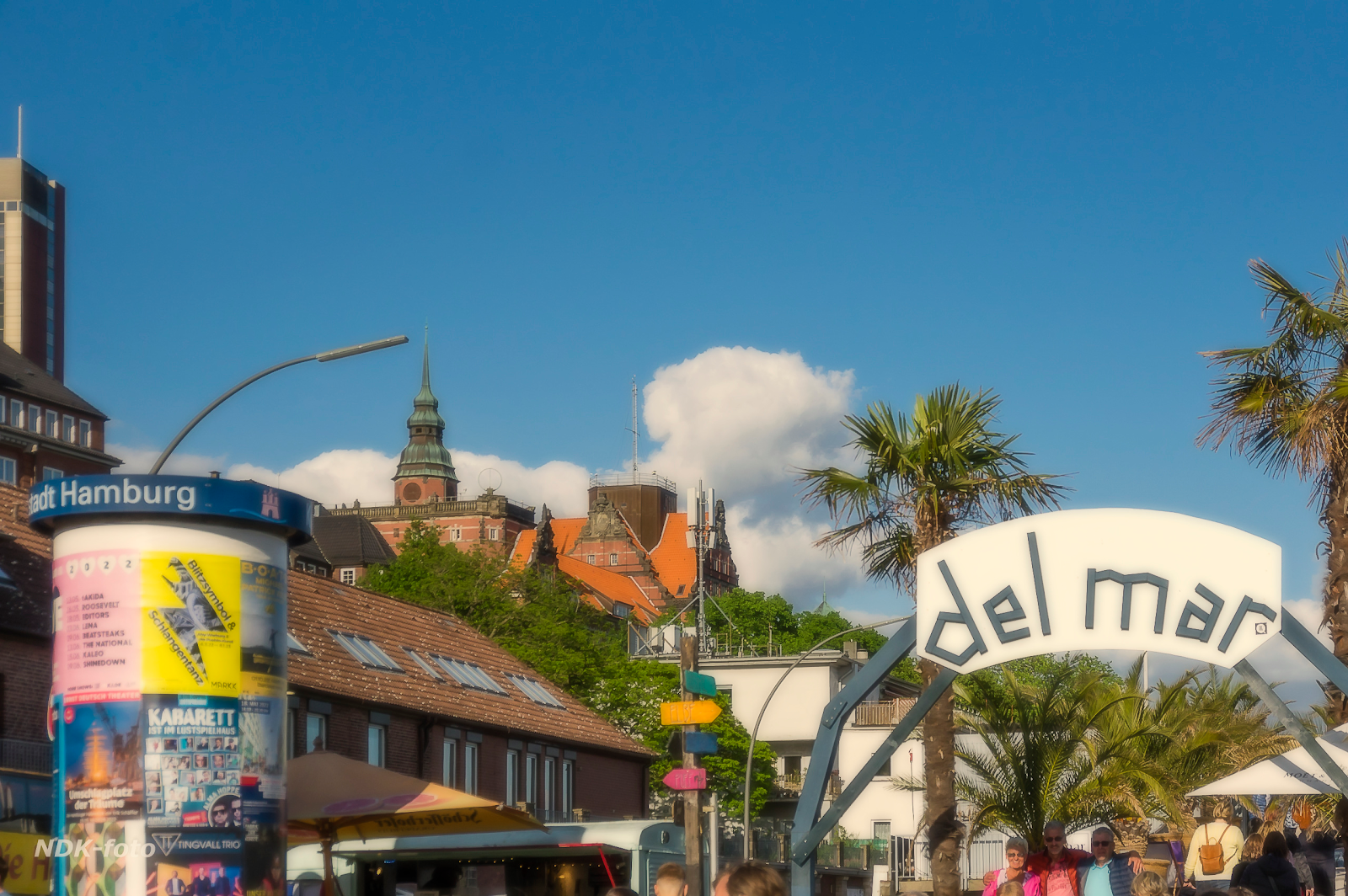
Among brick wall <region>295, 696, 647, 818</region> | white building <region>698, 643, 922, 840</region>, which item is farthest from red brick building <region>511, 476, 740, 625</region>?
brick wall <region>295, 696, 647, 818</region>

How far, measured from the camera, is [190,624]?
12.4 m

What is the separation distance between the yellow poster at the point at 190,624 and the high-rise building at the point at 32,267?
11738 cm

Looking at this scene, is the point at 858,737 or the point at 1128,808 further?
the point at 858,737

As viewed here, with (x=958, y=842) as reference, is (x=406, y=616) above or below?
above

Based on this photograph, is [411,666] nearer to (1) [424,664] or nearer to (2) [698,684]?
(1) [424,664]

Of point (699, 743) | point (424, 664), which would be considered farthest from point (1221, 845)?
point (424, 664)

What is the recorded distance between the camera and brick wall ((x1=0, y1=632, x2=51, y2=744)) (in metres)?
23.8

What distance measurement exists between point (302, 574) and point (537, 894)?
959 centimetres

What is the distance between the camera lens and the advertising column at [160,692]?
12109 millimetres

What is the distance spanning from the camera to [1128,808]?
81.3 feet

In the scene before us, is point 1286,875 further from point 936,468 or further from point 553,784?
point 553,784

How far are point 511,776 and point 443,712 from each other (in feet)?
11.5

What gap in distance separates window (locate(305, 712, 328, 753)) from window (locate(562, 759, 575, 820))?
32.6 ft

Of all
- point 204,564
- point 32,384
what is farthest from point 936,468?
point 32,384
